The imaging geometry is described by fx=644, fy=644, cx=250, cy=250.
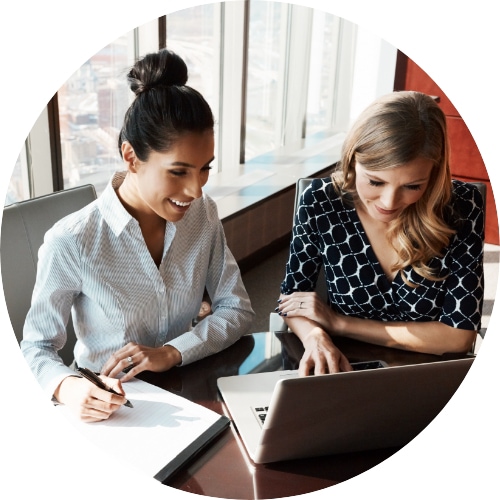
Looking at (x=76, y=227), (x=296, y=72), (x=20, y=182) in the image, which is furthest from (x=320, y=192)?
(x=296, y=72)

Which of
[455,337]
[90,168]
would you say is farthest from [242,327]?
[90,168]

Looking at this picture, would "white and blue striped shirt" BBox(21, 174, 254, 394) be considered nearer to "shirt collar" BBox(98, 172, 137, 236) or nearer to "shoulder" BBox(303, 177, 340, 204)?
"shirt collar" BBox(98, 172, 137, 236)

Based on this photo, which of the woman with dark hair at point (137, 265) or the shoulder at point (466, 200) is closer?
the woman with dark hair at point (137, 265)

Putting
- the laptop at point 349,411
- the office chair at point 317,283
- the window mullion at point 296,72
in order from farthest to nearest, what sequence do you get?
the window mullion at point 296,72
the office chair at point 317,283
the laptop at point 349,411

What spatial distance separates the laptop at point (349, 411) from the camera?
87 cm

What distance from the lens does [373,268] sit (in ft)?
4.92

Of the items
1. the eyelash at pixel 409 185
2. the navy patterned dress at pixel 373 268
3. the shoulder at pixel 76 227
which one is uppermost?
the eyelash at pixel 409 185

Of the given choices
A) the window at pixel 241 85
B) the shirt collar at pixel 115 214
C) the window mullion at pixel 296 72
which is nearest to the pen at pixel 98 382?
the shirt collar at pixel 115 214

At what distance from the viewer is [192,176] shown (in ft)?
3.92

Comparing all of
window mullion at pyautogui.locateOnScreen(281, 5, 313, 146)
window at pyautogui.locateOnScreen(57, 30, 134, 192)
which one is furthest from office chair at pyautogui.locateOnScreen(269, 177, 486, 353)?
window mullion at pyautogui.locateOnScreen(281, 5, 313, 146)

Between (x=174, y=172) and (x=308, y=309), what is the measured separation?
448mm

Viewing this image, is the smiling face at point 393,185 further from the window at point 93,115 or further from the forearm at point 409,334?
the window at point 93,115

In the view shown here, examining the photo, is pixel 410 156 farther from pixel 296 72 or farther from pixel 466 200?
pixel 296 72

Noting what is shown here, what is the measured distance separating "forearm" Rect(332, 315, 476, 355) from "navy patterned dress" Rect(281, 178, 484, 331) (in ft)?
0.09
